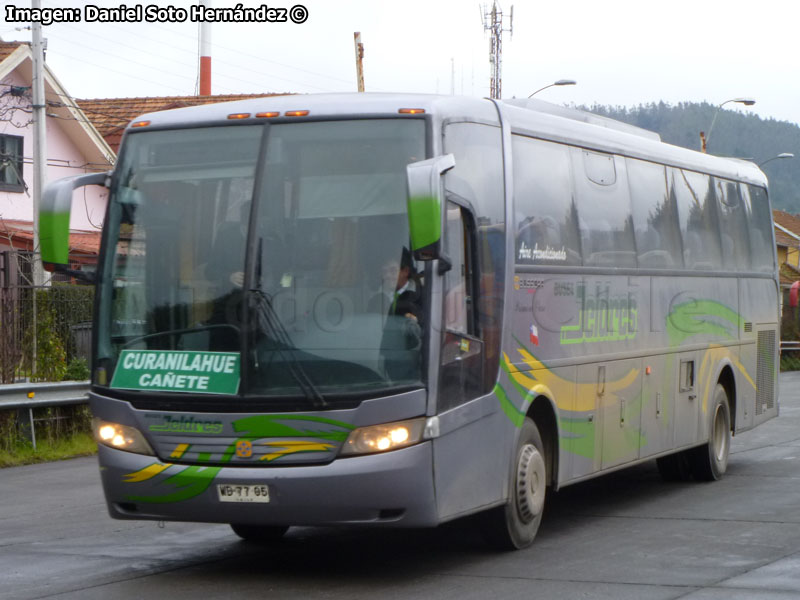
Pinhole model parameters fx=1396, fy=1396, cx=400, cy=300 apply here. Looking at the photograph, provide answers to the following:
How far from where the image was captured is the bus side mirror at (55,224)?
27.9 feet

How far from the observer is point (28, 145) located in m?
36.7

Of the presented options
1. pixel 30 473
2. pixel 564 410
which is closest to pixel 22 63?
pixel 30 473

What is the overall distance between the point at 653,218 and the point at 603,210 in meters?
1.31

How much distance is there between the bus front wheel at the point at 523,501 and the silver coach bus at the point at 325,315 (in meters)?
0.02

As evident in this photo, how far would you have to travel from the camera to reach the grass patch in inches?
637

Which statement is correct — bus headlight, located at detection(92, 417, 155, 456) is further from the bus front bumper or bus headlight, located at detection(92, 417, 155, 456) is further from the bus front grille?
the bus front grille

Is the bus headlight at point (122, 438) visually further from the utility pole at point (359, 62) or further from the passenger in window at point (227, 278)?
the utility pole at point (359, 62)

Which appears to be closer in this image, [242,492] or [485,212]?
[242,492]

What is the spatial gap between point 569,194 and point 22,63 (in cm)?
2799

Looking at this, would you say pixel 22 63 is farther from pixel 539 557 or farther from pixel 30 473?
pixel 539 557

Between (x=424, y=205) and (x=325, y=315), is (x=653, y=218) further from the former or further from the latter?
(x=424, y=205)

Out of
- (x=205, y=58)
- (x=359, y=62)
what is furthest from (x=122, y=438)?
(x=205, y=58)

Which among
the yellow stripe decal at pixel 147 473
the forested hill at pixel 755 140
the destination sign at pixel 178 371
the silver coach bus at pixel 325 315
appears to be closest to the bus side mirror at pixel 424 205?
the silver coach bus at pixel 325 315

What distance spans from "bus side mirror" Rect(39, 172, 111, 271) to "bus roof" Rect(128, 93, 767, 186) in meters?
0.82
